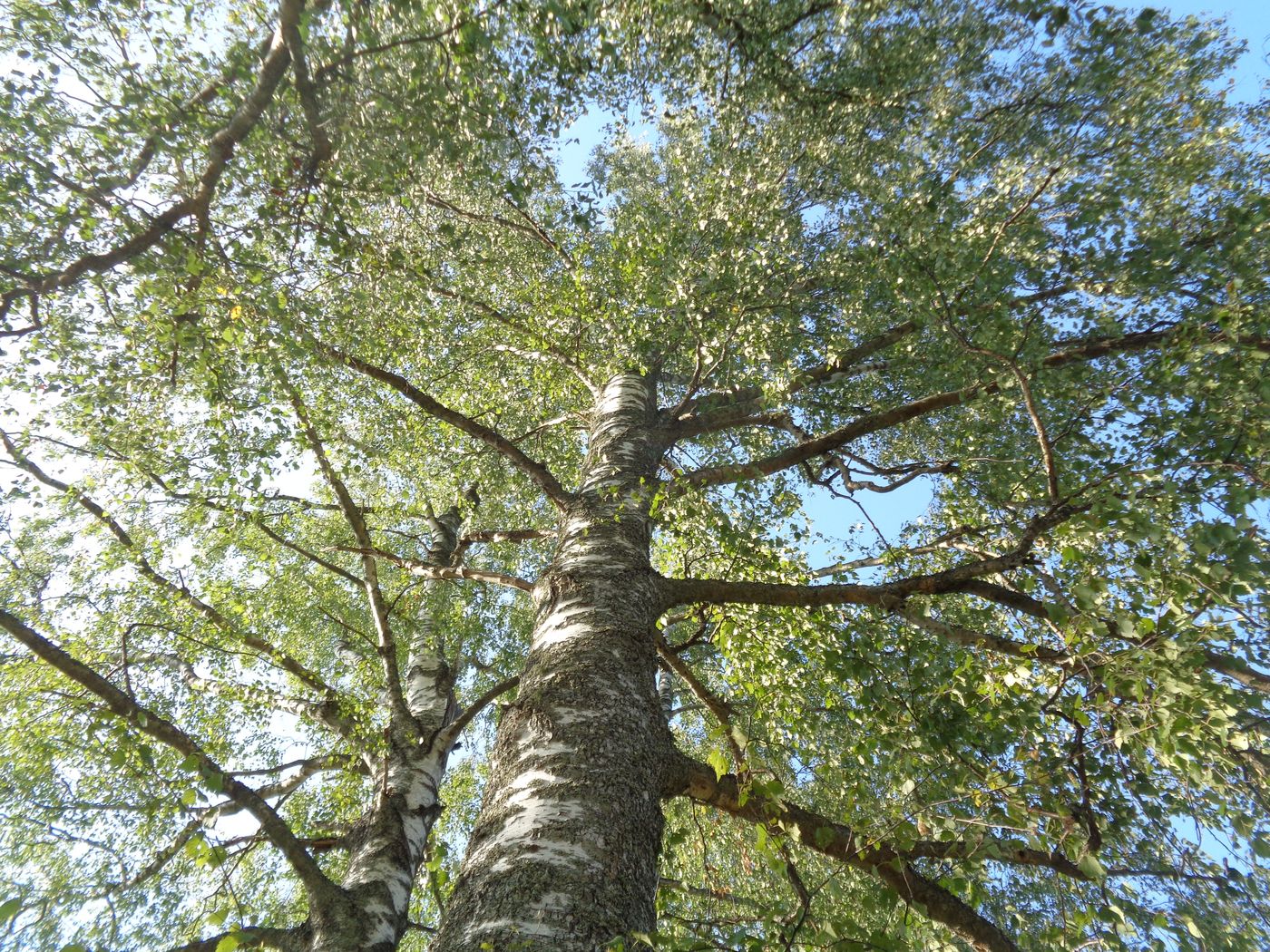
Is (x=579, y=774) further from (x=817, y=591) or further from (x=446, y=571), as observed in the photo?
(x=446, y=571)

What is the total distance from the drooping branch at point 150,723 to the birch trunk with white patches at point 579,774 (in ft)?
4.57

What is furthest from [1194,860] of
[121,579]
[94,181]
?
[121,579]

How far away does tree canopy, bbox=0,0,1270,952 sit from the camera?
2.66 metres

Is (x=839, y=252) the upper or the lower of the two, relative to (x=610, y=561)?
upper

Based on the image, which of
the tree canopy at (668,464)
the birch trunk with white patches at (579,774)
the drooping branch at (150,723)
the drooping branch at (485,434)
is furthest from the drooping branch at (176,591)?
the birch trunk with white patches at (579,774)

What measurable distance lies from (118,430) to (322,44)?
12.1ft

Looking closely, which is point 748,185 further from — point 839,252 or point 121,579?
point 121,579

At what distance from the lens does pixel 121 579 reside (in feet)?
24.3

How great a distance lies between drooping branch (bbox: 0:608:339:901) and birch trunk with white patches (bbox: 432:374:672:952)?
1392mm

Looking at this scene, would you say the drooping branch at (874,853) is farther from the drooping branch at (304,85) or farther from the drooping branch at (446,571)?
the drooping branch at (304,85)

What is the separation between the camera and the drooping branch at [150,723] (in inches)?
120

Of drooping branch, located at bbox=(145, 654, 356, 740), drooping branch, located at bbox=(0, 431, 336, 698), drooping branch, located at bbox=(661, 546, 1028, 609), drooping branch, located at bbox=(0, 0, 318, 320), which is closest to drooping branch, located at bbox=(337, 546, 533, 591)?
drooping branch, located at bbox=(0, 431, 336, 698)

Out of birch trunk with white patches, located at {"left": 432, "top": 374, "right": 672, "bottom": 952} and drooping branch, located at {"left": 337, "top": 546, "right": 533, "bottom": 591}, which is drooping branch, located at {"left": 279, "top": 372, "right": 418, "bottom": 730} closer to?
drooping branch, located at {"left": 337, "top": 546, "right": 533, "bottom": 591}

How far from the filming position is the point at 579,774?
7.89 ft
